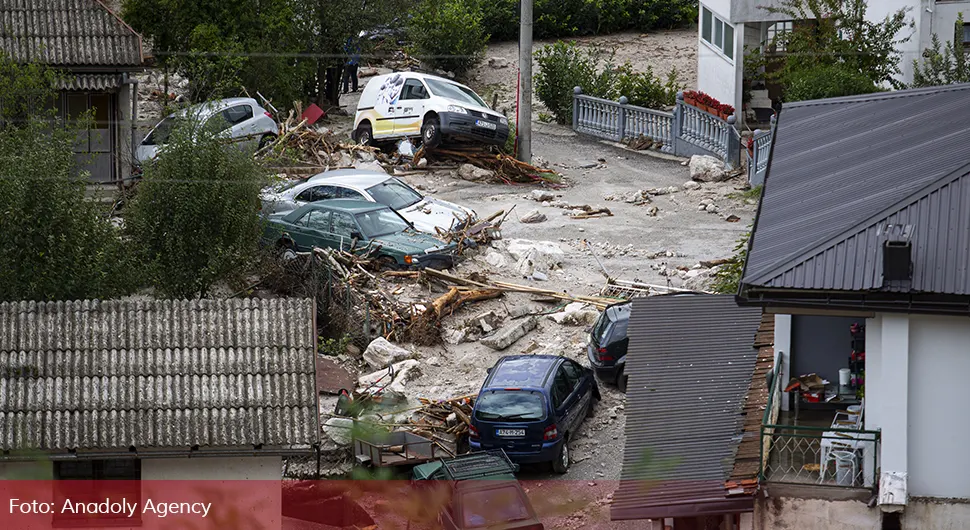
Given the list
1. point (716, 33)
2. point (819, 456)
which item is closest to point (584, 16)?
point (716, 33)

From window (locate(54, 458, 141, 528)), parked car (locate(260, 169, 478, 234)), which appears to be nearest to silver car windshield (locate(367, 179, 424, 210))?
parked car (locate(260, 169, 478, 234))

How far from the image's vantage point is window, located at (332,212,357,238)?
2580 cm

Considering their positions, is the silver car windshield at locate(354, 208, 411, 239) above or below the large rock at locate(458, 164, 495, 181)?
below

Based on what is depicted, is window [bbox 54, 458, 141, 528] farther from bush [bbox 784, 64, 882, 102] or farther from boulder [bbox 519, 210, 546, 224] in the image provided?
bush [bbox 784, 64, 882, 102]

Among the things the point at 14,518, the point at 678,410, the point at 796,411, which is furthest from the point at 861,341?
the point at 14,518

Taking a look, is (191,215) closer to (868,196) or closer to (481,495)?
(481,495)

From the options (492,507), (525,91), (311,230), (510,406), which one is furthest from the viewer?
(525,91)

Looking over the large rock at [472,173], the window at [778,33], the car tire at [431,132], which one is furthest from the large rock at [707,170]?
the car tire at [431,132]

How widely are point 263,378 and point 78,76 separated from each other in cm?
1483

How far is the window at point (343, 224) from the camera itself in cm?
2580

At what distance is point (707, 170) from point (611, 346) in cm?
1114

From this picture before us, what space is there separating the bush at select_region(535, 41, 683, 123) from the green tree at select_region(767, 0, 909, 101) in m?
5.25

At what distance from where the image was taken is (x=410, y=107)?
3225 centimetres

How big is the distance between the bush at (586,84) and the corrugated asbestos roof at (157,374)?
2209 cm
